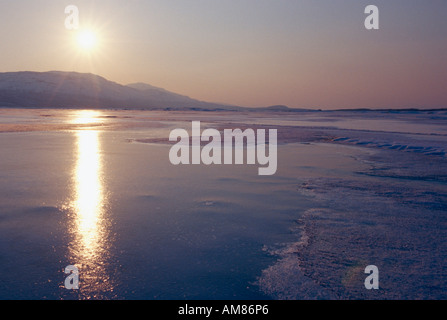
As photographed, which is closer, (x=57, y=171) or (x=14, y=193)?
(x=14, y=193)

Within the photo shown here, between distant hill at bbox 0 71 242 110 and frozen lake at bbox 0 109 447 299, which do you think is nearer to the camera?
frozen lake at bbox 0 109 447 299

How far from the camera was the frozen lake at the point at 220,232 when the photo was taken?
2.90m

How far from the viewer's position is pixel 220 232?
13.4ft

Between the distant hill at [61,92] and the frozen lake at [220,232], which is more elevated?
the distant hill at [61,92]

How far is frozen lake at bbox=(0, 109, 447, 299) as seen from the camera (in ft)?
9.52

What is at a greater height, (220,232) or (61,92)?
(61,92)

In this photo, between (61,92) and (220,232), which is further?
(61,92)

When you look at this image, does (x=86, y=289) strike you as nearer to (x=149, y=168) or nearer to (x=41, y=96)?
(x=149, y=168)

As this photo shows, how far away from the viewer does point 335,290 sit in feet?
9.30
